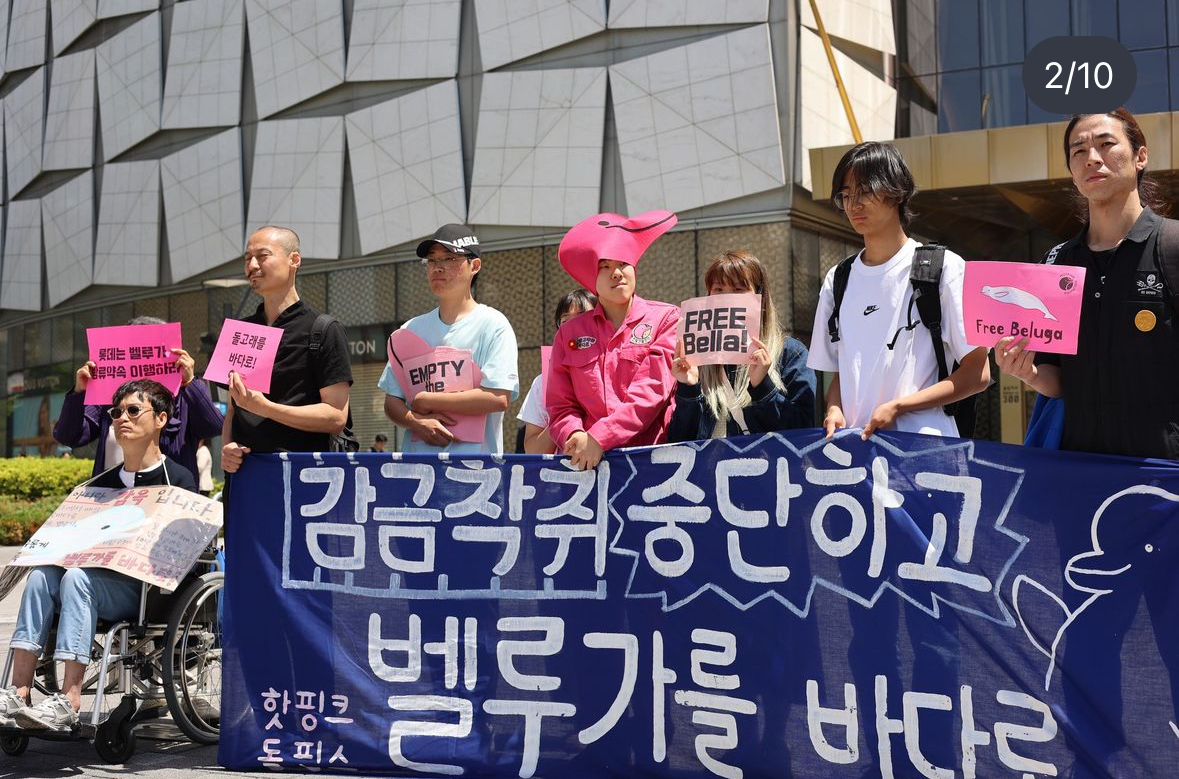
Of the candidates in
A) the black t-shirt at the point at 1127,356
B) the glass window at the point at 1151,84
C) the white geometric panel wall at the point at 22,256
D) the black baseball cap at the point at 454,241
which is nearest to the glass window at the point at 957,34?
the glass window at the point at 1151,84

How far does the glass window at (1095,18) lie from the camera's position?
20641 millimetres

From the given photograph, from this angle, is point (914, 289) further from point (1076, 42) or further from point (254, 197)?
point (254, 197)

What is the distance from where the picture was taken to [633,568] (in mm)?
4656

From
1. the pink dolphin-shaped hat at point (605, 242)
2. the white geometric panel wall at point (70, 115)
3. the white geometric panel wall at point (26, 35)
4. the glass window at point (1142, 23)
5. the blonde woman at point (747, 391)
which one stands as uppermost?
the white geometric panel wall at point (26, 35)

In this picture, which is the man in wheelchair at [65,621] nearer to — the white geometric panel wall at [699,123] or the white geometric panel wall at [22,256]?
the white geometric panel wall at [699,123]

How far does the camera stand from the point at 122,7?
27719 mm

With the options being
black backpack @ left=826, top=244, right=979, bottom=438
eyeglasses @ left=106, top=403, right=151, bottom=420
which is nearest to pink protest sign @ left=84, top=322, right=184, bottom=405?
eyeglasses @ left=106, top=403, right=151, bottom=420

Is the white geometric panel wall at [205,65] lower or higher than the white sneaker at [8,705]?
higher

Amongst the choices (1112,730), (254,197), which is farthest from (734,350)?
(254,197)

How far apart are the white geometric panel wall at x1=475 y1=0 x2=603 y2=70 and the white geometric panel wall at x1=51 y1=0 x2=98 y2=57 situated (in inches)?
436

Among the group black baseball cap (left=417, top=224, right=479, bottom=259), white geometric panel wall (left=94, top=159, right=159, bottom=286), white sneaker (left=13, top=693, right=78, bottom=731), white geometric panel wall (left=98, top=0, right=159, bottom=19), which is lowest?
white sneaker (left=13, top=693, right=78, bottom=731)

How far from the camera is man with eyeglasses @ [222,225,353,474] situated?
5328 millimetres

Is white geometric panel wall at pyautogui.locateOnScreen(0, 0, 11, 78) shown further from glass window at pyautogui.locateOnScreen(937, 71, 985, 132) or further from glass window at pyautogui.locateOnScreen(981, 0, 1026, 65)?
glass window at pyautogui.locateOnScreen(981, 0, 1026, 65)

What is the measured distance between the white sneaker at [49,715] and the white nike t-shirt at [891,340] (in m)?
3.20
